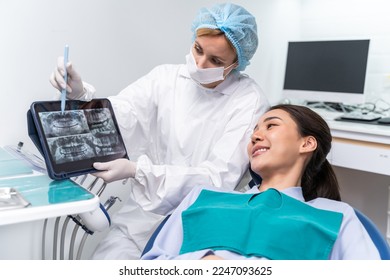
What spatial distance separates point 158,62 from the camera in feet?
6.25

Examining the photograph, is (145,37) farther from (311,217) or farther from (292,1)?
(292,1)

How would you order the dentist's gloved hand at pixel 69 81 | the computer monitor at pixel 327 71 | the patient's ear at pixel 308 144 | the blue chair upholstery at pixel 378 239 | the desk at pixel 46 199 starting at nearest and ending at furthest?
the desk at pixel 46 199
the blue chair upholstery at pixel 378 239
the dentist's gloved hand at pixel 69 81
the patient's ear at pixel 308 144
the computer monitor at pixel 327 71

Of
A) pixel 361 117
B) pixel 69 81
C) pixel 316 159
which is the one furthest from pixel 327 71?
pixel 69 81

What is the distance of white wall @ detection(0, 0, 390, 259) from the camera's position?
1427 mm

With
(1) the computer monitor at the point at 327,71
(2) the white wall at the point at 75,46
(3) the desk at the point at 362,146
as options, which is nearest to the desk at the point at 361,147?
(3) the desk at the point at 362,146

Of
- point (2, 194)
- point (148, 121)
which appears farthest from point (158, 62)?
point (2, 194)

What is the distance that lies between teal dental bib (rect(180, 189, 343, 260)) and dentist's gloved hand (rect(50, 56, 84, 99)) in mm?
563

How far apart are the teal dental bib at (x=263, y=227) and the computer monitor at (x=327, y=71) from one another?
1.43 m

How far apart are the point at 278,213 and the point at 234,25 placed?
70 cm

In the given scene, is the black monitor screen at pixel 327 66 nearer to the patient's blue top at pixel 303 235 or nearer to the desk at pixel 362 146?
the desk at pixel 362 146

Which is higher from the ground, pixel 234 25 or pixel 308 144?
pixel 234 25

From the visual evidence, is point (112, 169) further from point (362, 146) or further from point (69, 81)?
point (362, 146)

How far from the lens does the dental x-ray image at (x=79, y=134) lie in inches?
40.3

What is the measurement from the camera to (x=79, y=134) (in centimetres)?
110
